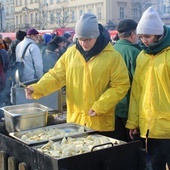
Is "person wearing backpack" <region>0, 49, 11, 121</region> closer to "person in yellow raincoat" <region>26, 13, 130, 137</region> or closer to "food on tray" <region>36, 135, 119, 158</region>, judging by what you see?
"person in yellow raincoat" <region>26, 13, 130, 137</region>

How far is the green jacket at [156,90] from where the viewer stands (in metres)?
3.19

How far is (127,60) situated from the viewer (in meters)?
3.93

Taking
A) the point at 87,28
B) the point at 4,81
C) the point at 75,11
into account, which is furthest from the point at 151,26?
the point at 75,11

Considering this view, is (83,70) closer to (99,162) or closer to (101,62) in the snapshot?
(101,62)

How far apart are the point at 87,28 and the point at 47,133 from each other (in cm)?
99

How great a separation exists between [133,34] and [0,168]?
82.2 inches

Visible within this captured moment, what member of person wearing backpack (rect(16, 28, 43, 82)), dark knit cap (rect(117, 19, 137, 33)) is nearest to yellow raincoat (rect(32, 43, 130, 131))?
dark knit cap (rect(117, 19, 137, 33))

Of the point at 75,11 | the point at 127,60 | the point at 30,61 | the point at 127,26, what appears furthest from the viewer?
the point at 75,11

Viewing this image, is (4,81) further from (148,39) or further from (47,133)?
(148,39)

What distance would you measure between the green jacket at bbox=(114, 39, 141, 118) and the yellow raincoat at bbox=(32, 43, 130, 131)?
369 mm

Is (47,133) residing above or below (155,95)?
below

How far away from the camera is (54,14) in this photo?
5550 cm

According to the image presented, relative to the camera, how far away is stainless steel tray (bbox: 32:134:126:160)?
8.59 ft

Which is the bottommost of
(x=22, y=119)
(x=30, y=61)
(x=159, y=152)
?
(x=159, y=152)
